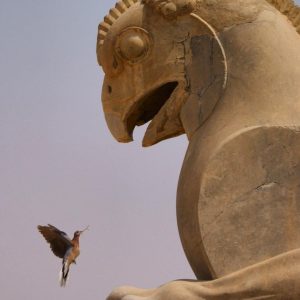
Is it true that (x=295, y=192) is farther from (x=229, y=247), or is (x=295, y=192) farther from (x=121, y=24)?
(x=121, y=24)

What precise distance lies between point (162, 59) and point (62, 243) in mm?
2193

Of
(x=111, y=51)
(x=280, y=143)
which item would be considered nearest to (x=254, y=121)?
(x=280, y=143)

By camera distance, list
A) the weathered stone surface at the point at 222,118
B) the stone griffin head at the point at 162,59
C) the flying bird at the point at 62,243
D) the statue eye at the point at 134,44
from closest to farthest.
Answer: the weathered stone surface at the point at 222,118
the stone griffin head at the point at 162,59
the statue eye at the point at 134,44
the flying bird at the point at 62,243

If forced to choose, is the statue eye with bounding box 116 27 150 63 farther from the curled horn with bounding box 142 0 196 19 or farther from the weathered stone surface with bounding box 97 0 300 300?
the curled horn with bounding box 142 0 196 19

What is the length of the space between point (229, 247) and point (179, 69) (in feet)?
3.81

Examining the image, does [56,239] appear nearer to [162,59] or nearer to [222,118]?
[162,59]

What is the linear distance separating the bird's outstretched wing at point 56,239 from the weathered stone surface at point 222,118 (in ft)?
4.94

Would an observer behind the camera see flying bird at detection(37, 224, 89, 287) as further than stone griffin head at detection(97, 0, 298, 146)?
Yes

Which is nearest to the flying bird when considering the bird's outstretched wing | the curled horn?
the bird's outstretched wing

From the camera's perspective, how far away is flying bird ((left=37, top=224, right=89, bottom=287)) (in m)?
7.04

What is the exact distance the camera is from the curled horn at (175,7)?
556 centimetres

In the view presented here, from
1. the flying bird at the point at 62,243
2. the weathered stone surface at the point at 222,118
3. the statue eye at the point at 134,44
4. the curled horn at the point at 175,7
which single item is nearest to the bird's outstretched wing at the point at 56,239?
the flying bird at the point at 62,243

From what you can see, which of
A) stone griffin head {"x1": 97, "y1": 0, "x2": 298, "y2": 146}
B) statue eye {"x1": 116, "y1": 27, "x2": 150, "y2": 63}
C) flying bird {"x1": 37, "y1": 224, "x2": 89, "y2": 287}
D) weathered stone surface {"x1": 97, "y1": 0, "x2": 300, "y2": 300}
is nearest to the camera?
Result: weathered stone surface {"x1": 97, "y1": 0, "x2": 300, "y2": 300}

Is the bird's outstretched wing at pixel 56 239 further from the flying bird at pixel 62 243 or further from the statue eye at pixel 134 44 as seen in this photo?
the statue eye at pixel 134 44
